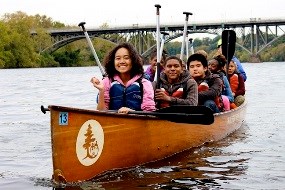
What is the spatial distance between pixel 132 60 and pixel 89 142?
1.20m

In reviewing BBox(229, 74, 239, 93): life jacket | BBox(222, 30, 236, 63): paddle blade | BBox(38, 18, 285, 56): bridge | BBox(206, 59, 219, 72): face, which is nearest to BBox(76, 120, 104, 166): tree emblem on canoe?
BBox(206, 59, 219, 72): face

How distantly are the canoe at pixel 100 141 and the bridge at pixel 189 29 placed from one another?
47.3 meters

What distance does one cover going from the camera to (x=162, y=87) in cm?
796

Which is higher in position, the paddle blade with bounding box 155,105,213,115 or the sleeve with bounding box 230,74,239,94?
the sleeve with bounding box 230,74,239,94

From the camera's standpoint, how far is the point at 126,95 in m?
6.57

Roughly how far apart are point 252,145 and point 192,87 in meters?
1.99

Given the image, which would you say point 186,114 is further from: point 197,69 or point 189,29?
point 189,29

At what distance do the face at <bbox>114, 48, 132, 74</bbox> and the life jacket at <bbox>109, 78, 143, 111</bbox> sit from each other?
0.69 feet

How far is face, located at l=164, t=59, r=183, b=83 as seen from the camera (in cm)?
756

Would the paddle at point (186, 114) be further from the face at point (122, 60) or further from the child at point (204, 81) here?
the child at point (204, 81)

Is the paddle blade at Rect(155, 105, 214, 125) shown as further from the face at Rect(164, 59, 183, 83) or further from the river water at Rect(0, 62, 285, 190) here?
the face at Rect(164, 59, 183, 83)

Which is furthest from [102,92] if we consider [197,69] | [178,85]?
[197,69]

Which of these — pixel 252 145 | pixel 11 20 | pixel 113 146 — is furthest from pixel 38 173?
pixel 11 20

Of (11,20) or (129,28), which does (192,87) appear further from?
(11,20)
